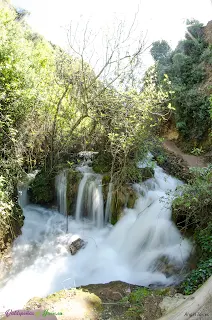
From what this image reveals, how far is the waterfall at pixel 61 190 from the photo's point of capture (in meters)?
8.98

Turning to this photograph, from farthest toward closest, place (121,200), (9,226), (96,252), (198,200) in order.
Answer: (121,200)
(96,252)
(9,226)
(198,200)

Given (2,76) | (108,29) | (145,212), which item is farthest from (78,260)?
(108,29)

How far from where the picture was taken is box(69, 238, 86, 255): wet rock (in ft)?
23.3

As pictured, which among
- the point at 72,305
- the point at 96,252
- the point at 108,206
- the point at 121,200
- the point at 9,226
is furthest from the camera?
the point at 108,206

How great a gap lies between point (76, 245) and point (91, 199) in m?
1.82

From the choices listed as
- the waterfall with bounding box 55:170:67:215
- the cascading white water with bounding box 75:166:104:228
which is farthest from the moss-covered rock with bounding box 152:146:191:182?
the waterfall with bounding box 55:170:67:215

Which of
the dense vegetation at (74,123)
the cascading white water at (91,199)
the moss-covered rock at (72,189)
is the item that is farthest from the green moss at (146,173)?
the moss-covered rock at (72,189)

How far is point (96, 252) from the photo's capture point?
23.4 ft

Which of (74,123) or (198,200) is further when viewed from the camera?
(74,123)

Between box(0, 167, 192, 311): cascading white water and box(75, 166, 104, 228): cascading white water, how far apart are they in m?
0.10

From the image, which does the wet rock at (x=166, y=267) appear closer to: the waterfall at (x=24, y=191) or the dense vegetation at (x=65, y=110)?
the dense vegetation at (x=65, y=110)

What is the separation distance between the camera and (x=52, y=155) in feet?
29.5

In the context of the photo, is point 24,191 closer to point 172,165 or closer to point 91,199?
point 91,199

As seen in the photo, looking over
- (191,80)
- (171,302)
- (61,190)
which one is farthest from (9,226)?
(191,80)
